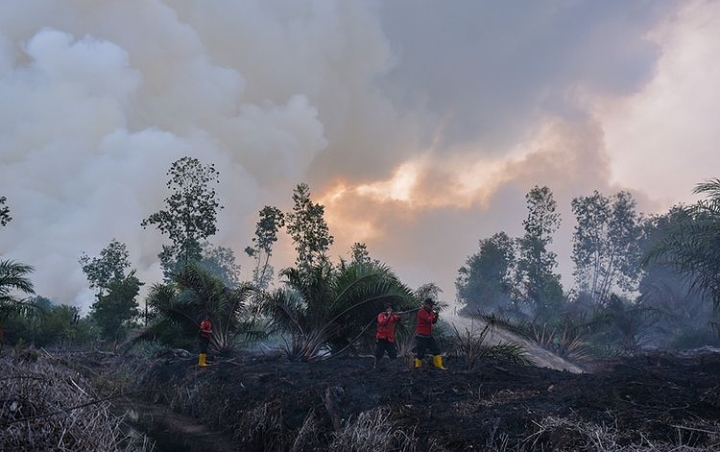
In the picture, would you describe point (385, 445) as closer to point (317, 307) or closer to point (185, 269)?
point (317, 307)

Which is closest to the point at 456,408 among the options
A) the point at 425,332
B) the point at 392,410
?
the point at 392,410

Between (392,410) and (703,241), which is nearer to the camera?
(392,410)

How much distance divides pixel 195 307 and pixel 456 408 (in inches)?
561

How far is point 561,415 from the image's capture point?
692cm

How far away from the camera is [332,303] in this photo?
17078 millimetres

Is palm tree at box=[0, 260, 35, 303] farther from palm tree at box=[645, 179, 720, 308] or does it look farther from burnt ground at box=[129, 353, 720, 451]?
palm tree at box=[645, 179, 720, 308]

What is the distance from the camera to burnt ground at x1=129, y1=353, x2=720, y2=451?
20.2 ft

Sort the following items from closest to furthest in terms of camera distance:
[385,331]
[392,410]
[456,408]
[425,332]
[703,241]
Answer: [392,410], [456,408], [425,332], [385,331], [703,241]

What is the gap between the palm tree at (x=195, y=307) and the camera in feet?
63.8

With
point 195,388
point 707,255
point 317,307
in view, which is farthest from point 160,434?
point 707,255

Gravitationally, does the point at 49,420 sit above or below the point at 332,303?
below

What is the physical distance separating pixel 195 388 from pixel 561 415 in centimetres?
1090

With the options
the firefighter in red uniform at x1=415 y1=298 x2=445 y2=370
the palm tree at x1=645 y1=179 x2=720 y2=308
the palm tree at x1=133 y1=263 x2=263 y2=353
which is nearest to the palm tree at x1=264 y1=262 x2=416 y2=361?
the palm tree at x1=133 y1=263 x2=263 y2=353

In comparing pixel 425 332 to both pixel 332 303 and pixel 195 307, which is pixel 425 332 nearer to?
pixel 332 303
